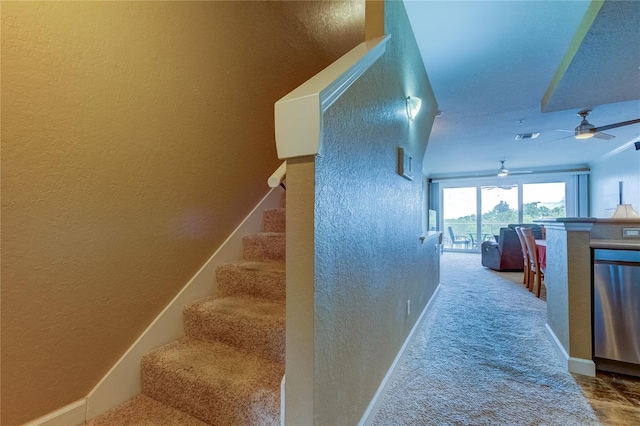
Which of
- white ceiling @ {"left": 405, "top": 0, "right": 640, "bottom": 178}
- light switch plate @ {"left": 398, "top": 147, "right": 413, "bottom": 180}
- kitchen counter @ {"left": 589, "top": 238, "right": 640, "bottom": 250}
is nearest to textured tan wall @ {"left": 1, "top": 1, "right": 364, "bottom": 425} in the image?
light switch plate @ {"left": 398, "top": 147, "right": 413, "bottom": 180}

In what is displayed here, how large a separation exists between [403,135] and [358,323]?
4.59 feet

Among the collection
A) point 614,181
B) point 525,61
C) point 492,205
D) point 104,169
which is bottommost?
point 104,169

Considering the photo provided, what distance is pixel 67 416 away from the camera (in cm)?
117

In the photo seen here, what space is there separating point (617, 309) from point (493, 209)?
812 cm

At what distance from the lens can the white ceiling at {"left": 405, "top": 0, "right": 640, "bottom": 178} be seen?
1974mm

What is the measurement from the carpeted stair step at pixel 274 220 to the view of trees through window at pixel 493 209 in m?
8.41

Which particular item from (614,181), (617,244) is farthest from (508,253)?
(617,244)

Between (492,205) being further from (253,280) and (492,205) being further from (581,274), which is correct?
(253,280)

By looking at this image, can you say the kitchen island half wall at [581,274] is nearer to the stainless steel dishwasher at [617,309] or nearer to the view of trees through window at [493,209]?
the stainless steel dishwasher at [617,309]

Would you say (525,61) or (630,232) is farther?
(525,61)

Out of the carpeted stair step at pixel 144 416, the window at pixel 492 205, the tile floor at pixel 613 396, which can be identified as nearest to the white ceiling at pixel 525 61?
the tile floor at pixel 613 396

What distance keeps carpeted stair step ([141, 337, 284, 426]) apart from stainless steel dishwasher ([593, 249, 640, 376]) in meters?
2.17

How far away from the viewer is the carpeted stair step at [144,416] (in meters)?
1.21

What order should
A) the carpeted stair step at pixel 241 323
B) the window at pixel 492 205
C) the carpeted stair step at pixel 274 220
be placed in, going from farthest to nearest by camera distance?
1. the window at pixel 492 205
2. the carpeted stair step at pixel 274 220
3. the carpeted stair step at pixel 241 323
